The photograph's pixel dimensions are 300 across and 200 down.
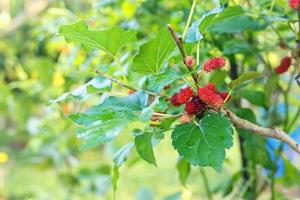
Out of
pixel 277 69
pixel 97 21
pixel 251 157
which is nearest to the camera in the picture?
pixel 277 69

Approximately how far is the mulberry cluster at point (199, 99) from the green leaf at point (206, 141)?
1 cm

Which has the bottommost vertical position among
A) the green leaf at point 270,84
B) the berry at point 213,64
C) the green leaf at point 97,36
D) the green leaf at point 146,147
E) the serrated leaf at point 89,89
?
the green leaf at point 270,84

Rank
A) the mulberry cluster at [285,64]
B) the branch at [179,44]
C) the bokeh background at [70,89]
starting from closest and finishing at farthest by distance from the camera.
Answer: the branch at [179,44]
the mulberry cluster at [285,64]
the bokeh background at [70,89]

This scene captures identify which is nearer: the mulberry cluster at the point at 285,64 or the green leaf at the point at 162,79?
the green leaf at the point at 162,79

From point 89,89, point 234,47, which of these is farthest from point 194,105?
point 234,47

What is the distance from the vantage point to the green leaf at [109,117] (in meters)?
0.40

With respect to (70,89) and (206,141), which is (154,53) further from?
(70,89)

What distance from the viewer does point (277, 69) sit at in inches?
21.8

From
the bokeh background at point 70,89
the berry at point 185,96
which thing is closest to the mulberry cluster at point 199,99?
the berry at point 185,96

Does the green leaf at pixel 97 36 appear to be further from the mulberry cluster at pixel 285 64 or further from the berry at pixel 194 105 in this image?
the mulberry cluster at pixel 285 64

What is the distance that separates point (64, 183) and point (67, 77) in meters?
0.47

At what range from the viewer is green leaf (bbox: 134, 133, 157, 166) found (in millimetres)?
468

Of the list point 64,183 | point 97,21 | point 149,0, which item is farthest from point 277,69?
point 64,183

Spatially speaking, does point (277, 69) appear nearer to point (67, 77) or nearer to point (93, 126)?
point (93, 126)
